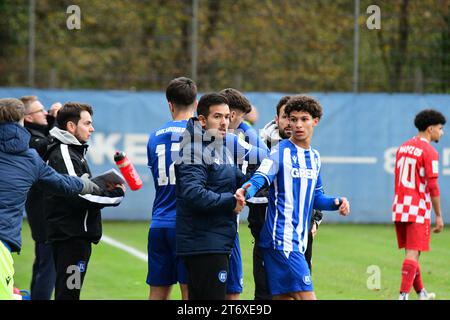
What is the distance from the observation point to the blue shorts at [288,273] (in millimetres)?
6871

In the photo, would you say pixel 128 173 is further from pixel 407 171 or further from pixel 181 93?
pixel 407 171

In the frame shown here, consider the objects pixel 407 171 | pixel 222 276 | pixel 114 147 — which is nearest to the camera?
pixel 222 276

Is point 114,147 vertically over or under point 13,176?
under

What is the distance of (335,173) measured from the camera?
17.5 meters

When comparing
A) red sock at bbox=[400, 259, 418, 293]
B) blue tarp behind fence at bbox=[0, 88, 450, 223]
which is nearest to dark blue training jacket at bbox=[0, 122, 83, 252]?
red sock at bbox=[400, 259, 418, 293]

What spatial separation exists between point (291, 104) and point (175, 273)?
166cm

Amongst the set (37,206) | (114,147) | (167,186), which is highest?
(167,186)

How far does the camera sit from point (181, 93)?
288 inches

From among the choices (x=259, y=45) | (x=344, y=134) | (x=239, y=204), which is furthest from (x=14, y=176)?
(x=259, y=45)

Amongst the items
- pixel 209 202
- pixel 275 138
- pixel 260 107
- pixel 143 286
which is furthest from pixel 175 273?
pixel 260 107

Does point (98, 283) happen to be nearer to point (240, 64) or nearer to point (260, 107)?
point (260, 107)

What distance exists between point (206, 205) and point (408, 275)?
4082 millimetres

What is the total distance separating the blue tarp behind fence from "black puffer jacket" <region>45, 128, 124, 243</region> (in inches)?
367

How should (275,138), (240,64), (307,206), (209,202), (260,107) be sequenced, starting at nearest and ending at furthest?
(209,202)
(307,206)
(275,138)
(260,107)
(240,64)
